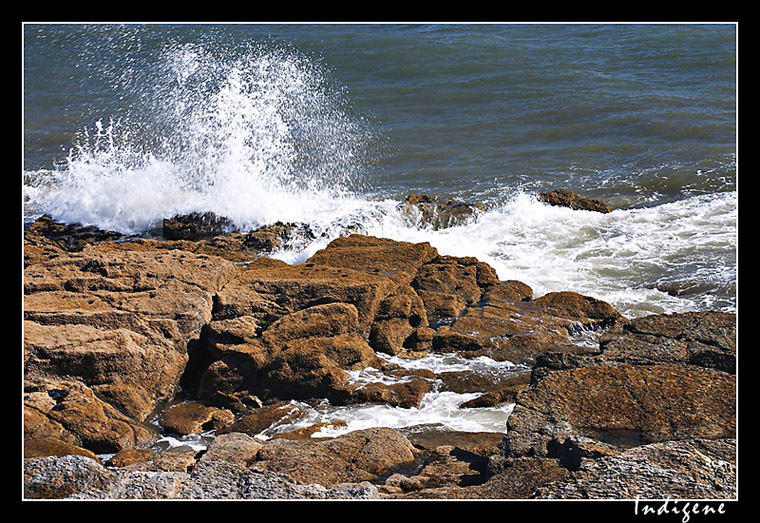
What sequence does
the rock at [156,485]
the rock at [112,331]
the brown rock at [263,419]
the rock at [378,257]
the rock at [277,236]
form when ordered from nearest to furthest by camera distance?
the rock at [156,485] < the rock at [112,331] < the brown rock at [263,419] < the rock at [378,257] < the rock at [277,236]

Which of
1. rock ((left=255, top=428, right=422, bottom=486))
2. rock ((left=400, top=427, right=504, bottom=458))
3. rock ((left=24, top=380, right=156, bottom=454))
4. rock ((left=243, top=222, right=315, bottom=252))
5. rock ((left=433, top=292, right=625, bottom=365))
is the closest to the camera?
rock ((left=255, top=428, right=422, bottom=486))

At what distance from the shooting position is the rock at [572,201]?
1088 cm

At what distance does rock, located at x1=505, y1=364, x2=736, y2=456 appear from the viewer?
14.1 ft

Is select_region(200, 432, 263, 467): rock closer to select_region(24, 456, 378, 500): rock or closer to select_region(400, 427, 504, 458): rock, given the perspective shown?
select_region(24, 456, 378, 500): rock

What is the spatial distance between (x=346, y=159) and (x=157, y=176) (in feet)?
13.2

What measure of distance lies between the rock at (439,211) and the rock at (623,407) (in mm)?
5788

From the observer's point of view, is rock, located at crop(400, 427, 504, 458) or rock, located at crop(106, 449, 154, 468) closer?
rock, located at crop(400, 427, 504, 458)

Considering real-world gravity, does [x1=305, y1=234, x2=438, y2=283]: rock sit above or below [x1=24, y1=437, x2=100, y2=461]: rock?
above

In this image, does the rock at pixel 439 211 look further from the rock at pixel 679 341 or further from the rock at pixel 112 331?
the rock at pixel 679 341

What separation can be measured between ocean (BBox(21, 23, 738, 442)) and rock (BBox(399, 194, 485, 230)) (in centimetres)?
16

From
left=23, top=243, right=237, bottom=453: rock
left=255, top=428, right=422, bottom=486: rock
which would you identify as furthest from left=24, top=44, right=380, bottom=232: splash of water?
left=255, top=428, right=422, bottom=486: rock

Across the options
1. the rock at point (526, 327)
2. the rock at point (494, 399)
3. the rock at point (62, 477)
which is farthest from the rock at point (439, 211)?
the rock at point (62, 477)

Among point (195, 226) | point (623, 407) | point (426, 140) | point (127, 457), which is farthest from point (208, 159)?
point (623, 407)

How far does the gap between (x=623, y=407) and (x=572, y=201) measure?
6.77 meters
